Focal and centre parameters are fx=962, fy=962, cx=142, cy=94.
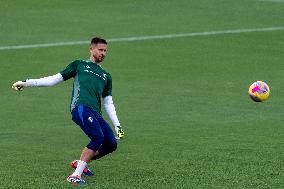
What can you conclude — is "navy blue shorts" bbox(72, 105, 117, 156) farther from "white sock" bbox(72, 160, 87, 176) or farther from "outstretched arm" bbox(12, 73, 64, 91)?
"outstretched arm" bbox(12, 73, 64, 91)

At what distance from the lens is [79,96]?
1483cm

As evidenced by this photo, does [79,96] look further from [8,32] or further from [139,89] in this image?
[8,32]

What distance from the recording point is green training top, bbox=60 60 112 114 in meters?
14.8

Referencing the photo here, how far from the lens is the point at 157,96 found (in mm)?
23797

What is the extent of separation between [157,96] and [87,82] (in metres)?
9.05

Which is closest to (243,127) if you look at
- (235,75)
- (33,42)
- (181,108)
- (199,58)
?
(181,108)

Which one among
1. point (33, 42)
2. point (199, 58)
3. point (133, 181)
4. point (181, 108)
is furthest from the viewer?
point (33, 42)

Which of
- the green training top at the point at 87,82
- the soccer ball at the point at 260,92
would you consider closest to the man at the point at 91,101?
the green training top at the point at 87,82

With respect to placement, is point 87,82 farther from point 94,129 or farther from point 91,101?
point 94,129

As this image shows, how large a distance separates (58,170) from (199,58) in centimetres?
1495

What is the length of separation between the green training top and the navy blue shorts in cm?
12

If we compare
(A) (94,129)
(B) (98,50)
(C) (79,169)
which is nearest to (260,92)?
(B) (98,50)

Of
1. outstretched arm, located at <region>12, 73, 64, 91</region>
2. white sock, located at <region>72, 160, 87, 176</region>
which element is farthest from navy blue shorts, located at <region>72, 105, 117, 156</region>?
outstretched arm, located at <region>12, 73, 64, 91</region>

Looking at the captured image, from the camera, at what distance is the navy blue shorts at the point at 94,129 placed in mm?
14523
